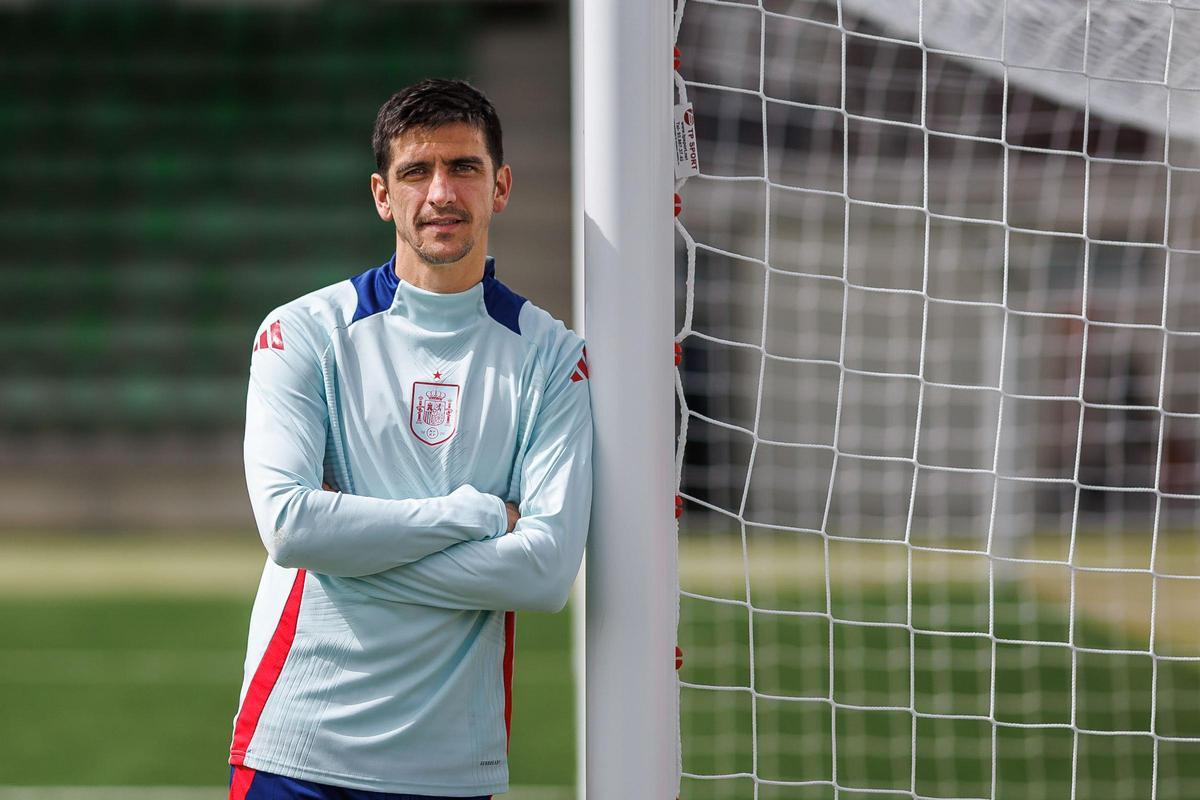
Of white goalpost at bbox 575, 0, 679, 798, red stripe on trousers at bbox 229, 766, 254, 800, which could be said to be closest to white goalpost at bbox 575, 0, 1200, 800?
white goalpost at bbox 575, 0, 679, 798

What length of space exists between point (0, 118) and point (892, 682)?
887 cm

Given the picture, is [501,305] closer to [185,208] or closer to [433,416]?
[433,416]

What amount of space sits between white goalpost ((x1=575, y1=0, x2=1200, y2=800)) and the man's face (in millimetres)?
184

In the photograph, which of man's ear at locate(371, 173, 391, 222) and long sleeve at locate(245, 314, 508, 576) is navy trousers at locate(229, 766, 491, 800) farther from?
man's ear at locate(371, 173, 391, 222)

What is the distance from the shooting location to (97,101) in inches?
426

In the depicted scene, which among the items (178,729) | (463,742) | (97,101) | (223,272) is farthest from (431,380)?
(97,101)

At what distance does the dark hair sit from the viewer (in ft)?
5.41

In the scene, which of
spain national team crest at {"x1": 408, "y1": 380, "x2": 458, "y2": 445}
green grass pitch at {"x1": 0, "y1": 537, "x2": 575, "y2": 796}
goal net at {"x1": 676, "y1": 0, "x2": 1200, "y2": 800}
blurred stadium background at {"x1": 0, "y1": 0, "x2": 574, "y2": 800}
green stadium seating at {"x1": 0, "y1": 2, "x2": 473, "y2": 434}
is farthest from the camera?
green stadium seating at {"x1": 0, "y1": 2, "x2": 473, "y2": 434}

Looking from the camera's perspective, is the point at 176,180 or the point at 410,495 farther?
the point at 176,180

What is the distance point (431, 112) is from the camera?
1.65 meters

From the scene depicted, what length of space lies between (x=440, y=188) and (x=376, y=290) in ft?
0.63

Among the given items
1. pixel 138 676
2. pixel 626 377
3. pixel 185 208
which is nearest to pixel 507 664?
pixel 626 377

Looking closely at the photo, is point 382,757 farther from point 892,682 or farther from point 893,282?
point 893,282

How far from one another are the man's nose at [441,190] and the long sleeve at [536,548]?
0.27 m
